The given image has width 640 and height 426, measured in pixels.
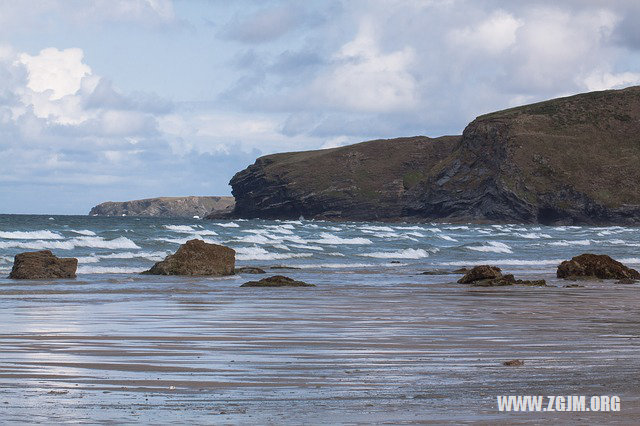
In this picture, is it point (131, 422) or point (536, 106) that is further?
point (536, 106)

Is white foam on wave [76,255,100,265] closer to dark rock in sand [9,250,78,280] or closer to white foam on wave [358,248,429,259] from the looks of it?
dark rock in sand [9,250,78,280]

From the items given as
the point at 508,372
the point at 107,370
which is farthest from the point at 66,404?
the point at 508,372

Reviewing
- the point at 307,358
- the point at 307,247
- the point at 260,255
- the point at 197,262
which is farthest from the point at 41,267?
the point at 307,247

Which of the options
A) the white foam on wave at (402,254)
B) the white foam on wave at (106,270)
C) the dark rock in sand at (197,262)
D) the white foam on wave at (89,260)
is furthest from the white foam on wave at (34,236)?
the dark rock in sand at (197,262)

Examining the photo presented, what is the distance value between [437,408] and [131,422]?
234 centimetres

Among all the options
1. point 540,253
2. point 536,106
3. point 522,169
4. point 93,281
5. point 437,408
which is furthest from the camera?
point 536,106

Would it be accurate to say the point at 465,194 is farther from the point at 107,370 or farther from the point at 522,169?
the point at 107,370

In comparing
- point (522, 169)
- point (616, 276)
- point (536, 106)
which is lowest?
point (616, 276)

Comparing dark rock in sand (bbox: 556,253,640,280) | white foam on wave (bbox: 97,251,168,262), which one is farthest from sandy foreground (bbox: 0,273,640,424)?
white foam on wave (bbox: 97,251,168,262)

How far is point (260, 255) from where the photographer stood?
156 feet

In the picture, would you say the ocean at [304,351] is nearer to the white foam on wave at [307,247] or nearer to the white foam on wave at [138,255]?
the white foam on wave at [138,255]

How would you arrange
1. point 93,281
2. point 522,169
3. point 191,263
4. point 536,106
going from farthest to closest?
point 536,106
point 522,169
point 191,263
point 93,281

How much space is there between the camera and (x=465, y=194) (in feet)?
534

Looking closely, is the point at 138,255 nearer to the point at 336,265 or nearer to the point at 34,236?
the point at 336,265
